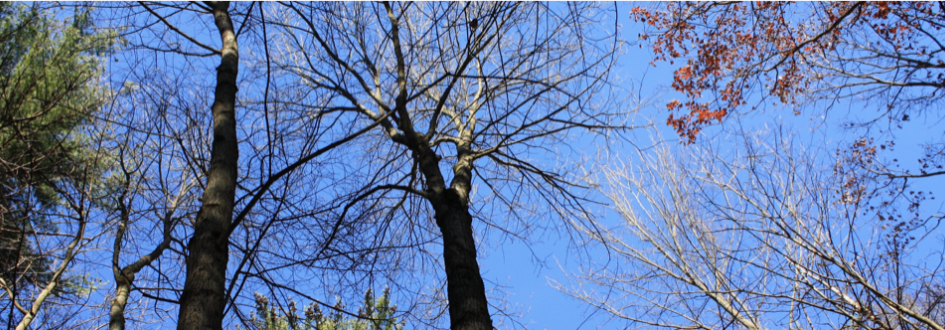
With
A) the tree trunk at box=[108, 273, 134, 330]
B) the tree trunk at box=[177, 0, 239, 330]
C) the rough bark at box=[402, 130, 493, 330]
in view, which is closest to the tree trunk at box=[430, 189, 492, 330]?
the rough bark at box=[402, 130, 493, 330]

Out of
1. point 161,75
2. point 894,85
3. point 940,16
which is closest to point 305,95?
point 161,75

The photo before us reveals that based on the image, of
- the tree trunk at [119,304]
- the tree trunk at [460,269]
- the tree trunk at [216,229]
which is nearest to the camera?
the tree trunk at [216,229]

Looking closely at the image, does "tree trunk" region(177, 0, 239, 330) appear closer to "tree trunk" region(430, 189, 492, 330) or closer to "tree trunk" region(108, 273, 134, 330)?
"tree trunk" region(430, 189, 492, 330)

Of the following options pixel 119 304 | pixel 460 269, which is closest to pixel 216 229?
pixel 460 269

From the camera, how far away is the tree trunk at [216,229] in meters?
1.64

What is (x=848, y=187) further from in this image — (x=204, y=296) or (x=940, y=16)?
(x=204, y=296)

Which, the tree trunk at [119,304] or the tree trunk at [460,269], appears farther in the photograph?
the tree trunk at [119,304]

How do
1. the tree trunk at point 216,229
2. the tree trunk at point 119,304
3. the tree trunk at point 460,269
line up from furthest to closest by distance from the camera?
the tree trunk at point 119,304 → the tree trunk at point 460,269 → the tree trunk at point 216,229

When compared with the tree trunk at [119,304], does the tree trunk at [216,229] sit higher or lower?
lower

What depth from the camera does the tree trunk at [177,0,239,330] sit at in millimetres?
1638

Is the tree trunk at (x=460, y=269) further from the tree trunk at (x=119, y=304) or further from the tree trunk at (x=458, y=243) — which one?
the tree trunk at (x=119, y=304)

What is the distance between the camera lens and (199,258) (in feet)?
5.71

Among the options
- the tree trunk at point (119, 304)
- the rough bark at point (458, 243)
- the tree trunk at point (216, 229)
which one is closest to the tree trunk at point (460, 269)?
the rough bark at point (458, 243)

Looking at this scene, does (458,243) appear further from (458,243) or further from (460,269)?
(460,269)
